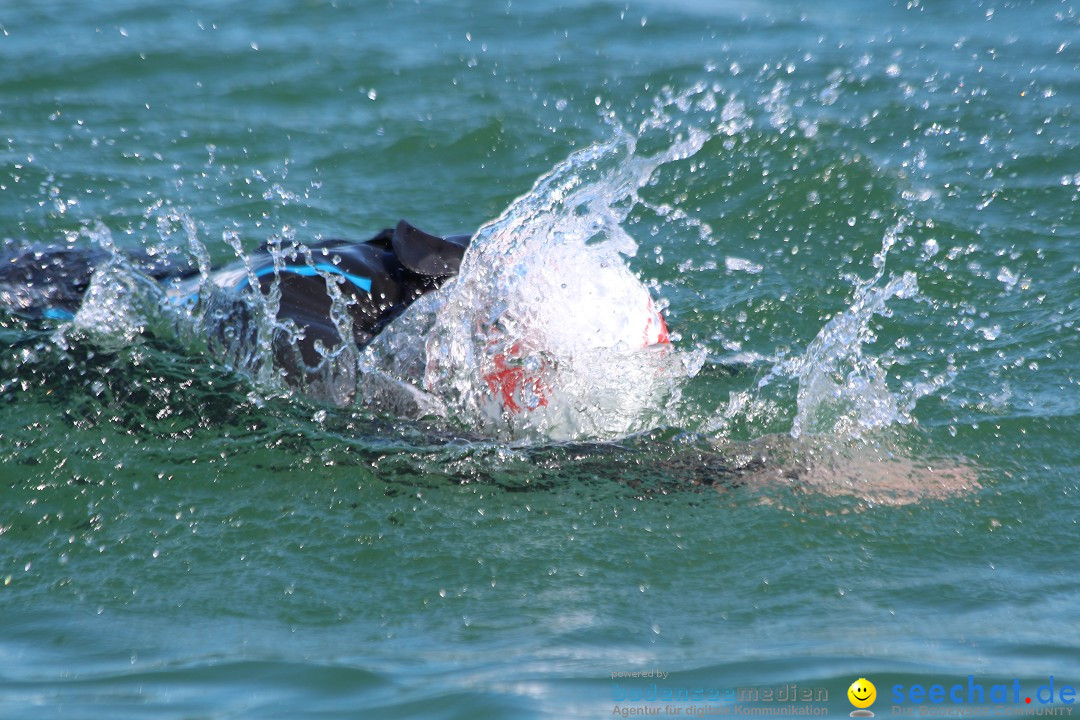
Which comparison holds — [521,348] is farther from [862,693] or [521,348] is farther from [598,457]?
[862,693]

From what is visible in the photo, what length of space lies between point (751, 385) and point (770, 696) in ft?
6.43

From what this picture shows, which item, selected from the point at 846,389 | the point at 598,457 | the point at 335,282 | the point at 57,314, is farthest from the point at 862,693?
the point at 57,314

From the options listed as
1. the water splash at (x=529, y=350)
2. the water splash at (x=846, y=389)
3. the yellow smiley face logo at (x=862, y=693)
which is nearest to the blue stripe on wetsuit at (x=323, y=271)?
the water splash at (x=529, y=350)

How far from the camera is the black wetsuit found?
4.24 meters

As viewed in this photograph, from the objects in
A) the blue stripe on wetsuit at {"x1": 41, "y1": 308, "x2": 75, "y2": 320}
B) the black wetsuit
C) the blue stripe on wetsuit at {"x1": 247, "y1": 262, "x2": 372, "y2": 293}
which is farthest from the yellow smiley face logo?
the blue stripe on wetsuit at {"x1": 41, "y1": 308, "x2": 75, "y2": 320}

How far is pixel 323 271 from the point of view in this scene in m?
4.38

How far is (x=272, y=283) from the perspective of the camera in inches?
170

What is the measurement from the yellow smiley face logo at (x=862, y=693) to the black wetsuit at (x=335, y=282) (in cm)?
206

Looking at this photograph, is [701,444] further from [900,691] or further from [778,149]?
[778,149]

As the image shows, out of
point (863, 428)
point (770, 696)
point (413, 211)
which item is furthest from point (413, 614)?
point (413, 211)

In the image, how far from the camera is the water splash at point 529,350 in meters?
4.25

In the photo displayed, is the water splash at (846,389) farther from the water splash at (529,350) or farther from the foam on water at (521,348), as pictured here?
the water splash at (529,350)

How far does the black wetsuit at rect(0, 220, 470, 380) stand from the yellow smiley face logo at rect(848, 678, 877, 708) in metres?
2.06

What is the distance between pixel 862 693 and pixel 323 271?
2.36 m
